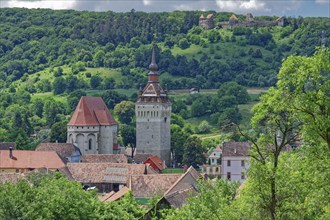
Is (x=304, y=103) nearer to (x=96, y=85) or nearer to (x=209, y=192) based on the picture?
(x=209, y=192)

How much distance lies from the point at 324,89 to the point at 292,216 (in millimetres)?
4827

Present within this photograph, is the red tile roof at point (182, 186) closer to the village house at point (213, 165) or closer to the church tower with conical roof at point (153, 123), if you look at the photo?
the village house at point (213, 165)

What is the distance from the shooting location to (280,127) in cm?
2784

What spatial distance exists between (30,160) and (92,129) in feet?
72.7

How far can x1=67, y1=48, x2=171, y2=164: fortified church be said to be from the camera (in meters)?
123

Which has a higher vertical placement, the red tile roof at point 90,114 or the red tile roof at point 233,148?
the red tile roof at point 90,114

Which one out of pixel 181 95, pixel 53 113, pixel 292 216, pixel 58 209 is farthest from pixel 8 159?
pixel 181 95

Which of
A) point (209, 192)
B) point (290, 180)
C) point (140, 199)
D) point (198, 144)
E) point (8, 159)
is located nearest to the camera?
point (290, 180)

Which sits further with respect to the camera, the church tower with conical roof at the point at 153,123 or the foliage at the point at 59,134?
the foliage at the point at 59,134

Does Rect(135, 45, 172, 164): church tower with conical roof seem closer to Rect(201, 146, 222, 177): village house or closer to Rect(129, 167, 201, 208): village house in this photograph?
Rect(201, 146, 222, 177): village house

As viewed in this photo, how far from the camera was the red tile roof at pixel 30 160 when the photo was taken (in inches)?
3962

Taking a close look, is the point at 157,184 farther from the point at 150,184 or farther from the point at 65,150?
the point at 65,150

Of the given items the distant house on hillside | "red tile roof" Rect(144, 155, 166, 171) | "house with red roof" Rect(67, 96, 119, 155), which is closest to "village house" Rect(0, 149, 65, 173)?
"red tile roof" Rect(144, 155, 166, 171)

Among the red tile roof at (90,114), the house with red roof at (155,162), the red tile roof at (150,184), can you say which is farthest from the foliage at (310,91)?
the red tile roof at (90,114)
